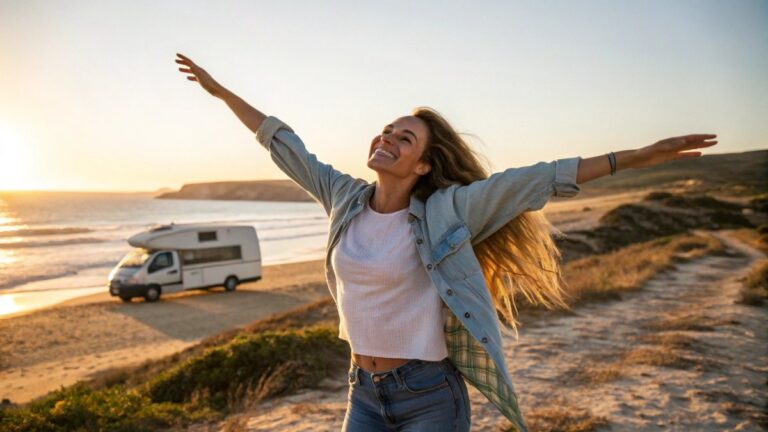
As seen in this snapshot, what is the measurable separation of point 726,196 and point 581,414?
44.4 m

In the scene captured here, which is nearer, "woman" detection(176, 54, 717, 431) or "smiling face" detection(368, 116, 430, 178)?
"woman" detection(176, 54, 717, 431)

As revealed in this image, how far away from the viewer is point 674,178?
68.6 m

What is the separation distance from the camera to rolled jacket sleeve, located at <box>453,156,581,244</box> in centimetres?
237

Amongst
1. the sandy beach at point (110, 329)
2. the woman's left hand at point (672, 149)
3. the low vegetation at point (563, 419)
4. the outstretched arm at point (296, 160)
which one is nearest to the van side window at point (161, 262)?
the sandy beach at point (110, 329)

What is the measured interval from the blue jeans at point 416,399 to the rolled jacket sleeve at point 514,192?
0.66 m

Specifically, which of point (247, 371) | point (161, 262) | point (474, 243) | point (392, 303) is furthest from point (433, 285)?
point (161, 262)

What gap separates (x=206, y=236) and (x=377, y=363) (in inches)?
782

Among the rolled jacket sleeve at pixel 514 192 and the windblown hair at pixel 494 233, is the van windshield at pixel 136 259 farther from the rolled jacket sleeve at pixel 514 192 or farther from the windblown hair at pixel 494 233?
the rolled jacket sleeve at pixel 514 192

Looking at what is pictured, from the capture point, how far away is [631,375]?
19.3ft

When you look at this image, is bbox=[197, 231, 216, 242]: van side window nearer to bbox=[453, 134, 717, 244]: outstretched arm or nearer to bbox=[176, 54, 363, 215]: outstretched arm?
bbox=[176, 54, 363, 215]: outstretched arm

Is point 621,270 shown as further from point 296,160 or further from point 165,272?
point 165,272

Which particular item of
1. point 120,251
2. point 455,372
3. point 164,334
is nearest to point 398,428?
point 455,372

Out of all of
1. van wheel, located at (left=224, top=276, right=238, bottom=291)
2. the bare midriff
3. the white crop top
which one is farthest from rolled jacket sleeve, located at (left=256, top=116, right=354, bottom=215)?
van wheel, located at (left=224, top=276, right=238, bottom=291)

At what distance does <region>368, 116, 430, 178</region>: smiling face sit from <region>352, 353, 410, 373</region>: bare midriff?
2.98 ft
